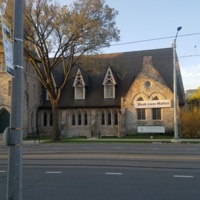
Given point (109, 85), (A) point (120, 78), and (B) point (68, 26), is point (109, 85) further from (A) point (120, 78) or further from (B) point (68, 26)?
(B) point (68, 26)

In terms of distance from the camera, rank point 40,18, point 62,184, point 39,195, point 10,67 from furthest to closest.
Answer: point 40,18 → point 62,184 → point 39,195 → point 10,67

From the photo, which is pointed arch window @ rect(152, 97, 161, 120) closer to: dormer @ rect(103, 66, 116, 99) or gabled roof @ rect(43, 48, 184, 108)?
gabled roof @ rect(43, 48, 184, 108)

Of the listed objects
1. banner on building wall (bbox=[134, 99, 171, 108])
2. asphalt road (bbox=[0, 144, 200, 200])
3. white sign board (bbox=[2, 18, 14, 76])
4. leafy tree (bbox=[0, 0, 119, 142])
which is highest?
leafy tree (bbox=[0, 0, 119, 142])

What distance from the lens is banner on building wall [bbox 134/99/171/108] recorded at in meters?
34.7

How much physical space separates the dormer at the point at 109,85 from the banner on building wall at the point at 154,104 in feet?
13.8

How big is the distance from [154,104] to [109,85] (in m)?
7.02

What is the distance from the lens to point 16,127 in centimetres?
428

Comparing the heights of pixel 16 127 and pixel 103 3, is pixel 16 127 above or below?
below

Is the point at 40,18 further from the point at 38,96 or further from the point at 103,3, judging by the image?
the point at 38,96

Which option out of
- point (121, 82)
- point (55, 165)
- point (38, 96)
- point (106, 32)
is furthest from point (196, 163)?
point (38, 96)

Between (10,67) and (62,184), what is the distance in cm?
532

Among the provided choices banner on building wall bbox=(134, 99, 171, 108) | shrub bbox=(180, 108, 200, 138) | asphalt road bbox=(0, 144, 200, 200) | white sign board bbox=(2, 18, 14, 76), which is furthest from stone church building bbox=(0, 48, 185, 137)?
white sign board bbox=(2, 18, 14, 76)

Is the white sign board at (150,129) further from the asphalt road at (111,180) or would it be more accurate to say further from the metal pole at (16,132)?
the metal pole at (16,132)

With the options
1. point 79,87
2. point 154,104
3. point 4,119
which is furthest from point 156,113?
point 4,119
